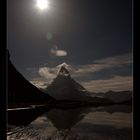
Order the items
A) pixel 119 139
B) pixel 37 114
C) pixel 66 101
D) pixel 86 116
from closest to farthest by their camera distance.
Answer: pixel 119 139, pixel 66 101, pixel 86 116, pixel 37 114

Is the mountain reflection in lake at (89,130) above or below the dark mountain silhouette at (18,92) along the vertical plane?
below

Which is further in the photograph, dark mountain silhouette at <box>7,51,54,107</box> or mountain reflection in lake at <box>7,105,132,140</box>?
dark mountain silhouette at <box>7,51,54,107</box>

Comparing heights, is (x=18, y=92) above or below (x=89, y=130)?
above

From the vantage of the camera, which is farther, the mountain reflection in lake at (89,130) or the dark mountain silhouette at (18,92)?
the dark mountain silhouette at (18,92)

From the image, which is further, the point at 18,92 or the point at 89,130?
the point at 18,92

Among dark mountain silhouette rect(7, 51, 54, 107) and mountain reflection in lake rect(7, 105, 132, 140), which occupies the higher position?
dark mountain silhouette rect(7, 51, 54, 107)
